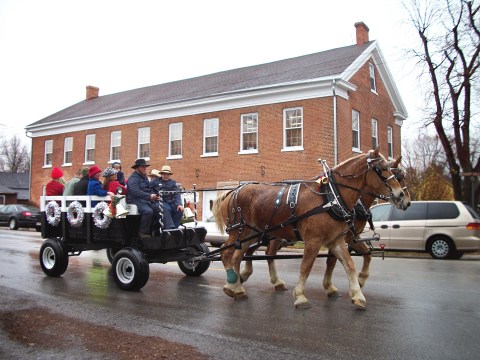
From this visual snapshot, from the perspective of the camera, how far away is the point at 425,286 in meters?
7.85

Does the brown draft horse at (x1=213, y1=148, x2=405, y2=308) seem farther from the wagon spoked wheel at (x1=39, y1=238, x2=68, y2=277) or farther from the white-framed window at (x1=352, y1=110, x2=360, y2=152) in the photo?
the white-framed window at (x1=352, y1=110, x2=360, y2=152)

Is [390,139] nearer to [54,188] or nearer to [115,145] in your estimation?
[115,145]

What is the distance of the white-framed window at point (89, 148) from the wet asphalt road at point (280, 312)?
20.5 metres

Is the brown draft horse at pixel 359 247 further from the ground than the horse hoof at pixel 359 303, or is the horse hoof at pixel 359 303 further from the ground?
the brown draft horse at pixel 359 247

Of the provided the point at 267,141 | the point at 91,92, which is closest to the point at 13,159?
the point at 91,92

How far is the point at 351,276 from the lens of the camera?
612 centimetres

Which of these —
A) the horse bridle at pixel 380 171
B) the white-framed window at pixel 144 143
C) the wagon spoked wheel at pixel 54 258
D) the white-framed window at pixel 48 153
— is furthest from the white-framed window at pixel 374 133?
the white-framed window at pixel 48 153

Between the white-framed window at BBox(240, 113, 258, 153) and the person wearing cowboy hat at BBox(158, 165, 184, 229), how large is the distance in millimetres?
13127

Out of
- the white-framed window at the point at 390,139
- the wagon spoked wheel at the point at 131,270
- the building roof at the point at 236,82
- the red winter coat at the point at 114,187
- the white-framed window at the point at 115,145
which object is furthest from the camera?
the white-framed window at the point at 115,145

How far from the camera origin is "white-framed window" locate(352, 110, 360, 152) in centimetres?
2167

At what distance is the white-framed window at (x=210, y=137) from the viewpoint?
23219 mm

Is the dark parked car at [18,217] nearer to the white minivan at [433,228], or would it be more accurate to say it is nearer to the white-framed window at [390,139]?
the white minivan at [433,228]

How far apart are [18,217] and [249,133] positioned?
15.2 metres

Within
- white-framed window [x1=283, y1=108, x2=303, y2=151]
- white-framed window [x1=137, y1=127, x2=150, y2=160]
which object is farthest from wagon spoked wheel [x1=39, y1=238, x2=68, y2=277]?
white-framed window [x1=137, y1=127, x2=150, y2=160]
